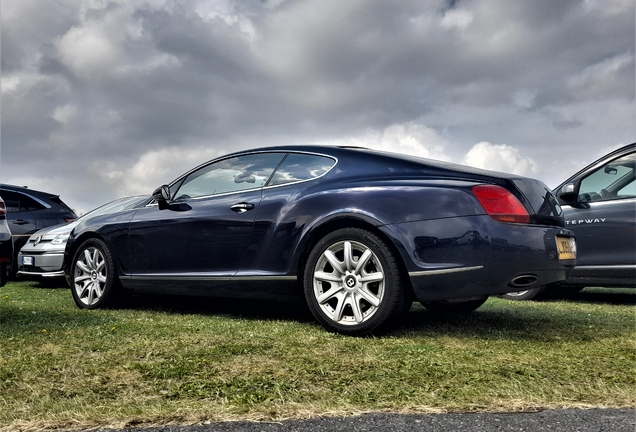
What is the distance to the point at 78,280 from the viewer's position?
6.50m

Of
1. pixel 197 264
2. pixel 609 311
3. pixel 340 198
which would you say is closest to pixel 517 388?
pixel 340 198

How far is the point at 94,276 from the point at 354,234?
3117 mm

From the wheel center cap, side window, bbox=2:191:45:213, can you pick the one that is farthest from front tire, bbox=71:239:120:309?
side window, bbox=2:191:45:213

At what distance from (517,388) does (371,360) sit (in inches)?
34.6

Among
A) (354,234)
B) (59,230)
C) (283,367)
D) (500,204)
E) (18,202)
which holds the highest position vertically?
(18,202)

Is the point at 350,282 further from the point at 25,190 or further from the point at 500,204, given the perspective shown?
the point at 25,190

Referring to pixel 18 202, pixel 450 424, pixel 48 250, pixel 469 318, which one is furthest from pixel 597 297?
pixel 18 202

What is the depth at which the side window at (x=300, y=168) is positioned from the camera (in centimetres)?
495

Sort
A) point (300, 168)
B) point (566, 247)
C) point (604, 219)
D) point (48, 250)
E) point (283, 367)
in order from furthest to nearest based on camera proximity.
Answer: point (48, 250), point (604, 219), point (300, 168), point (566, 247), point (283, 367)

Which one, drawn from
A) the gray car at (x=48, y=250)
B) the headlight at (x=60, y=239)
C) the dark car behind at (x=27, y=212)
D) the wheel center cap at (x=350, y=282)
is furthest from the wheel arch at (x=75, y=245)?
the dark car behind at (x=27, y=212)

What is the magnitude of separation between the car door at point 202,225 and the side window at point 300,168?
11cm

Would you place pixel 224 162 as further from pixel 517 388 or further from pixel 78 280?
pixel 517 388

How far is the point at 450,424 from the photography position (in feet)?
8.23

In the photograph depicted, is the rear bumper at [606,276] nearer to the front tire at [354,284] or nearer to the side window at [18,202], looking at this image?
the front tire at [354,284]
